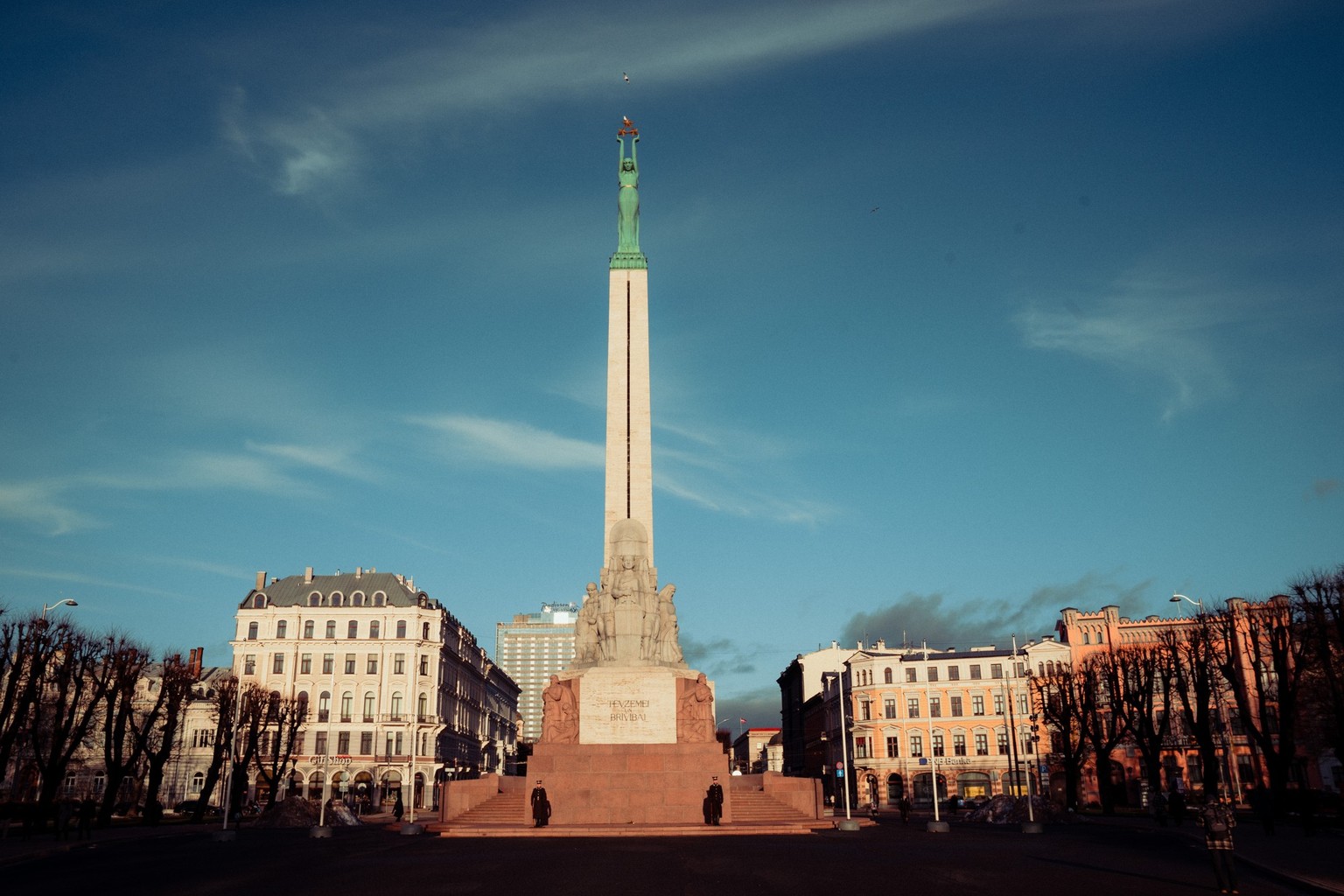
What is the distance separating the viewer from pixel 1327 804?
48844 mm

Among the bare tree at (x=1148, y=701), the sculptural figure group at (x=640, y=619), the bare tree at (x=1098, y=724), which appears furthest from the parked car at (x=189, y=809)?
the bare tree at (x=1148, y=701)

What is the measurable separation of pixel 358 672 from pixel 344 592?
8236 mm

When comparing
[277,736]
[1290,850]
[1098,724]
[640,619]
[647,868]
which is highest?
[640,619]

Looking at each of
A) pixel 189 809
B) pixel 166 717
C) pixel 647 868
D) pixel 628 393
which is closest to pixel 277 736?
pixel 189 809

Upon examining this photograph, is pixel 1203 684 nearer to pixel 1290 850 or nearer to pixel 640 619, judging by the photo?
pixel 1290 850

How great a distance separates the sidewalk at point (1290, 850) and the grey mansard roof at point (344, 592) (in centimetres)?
6151

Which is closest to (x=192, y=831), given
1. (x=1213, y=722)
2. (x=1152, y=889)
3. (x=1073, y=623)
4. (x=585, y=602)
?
(x=585, y=602)

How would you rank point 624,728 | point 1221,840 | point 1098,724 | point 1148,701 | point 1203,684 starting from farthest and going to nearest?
point 1098,724
point 1148,701
point 1203,684
point 624,728
point 1221,840

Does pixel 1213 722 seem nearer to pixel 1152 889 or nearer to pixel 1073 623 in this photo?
pixel 1073 623

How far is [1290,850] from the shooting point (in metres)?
26.9

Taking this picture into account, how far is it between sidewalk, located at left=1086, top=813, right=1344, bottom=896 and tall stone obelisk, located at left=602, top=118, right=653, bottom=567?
78.6 ft

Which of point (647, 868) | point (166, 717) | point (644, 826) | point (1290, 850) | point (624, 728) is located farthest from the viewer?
point (166, 717)

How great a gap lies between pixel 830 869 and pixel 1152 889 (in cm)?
611

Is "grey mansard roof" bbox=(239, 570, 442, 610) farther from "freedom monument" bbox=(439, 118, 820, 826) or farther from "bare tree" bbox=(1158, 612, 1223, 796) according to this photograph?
"bare tree" bbox=(1158, 612, 1223, 796)
